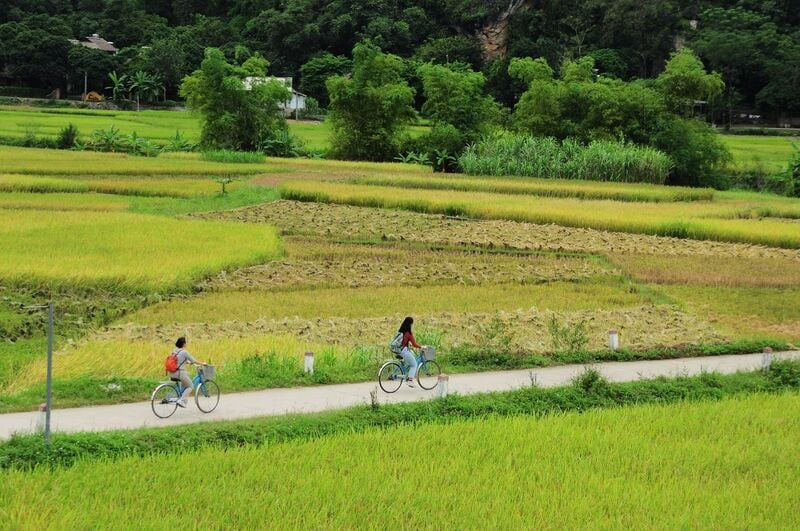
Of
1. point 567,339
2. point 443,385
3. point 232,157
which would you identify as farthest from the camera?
point 232,157

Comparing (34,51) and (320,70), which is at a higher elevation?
(34,51)

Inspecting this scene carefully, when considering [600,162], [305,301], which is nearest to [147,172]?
[600,162]

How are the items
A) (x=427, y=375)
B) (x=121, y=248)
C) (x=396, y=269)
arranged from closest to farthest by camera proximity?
(x=427, y=375), (x=121, y=248), (x=396, y=269)

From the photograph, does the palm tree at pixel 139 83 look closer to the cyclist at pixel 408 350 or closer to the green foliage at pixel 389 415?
the cyclist at pixel 408 350

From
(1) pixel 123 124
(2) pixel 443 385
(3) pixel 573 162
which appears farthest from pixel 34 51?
(2) pixel 443 385

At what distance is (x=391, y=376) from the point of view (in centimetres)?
1160

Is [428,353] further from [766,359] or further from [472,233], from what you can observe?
[472,233]

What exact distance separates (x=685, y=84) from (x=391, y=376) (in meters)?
35.9

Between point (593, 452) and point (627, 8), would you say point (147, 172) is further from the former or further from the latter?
point (627, 8)

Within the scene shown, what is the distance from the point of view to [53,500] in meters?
7.30

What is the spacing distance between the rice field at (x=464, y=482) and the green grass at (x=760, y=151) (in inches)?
1437

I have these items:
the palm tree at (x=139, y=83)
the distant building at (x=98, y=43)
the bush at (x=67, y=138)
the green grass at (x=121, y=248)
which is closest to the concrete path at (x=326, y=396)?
the green grass at (x=121, y=248)

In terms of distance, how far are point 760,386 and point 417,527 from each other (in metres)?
6.24

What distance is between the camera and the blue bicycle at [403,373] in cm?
1156
